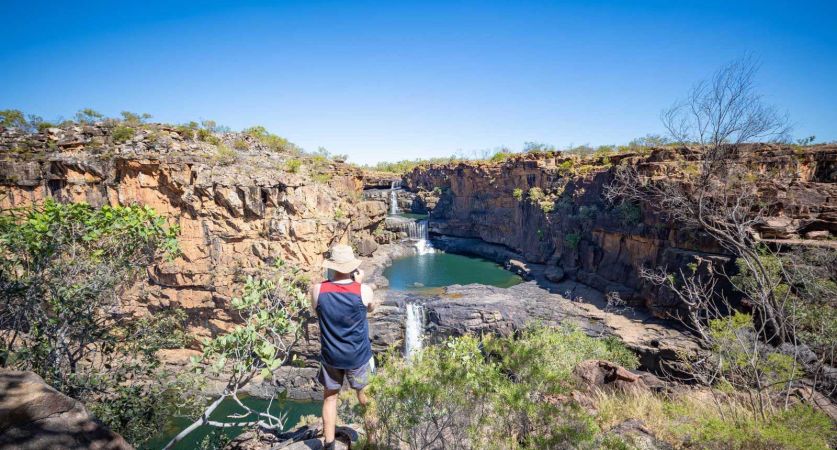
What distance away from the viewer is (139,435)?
210 inches

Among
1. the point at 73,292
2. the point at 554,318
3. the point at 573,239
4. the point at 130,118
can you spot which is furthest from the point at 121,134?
the point at 573,239

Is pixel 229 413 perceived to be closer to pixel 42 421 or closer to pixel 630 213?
pixel 42 421

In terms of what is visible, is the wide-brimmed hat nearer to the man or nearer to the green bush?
the man

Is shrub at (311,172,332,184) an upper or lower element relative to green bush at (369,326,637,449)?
upper

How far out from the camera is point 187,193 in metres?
17.1

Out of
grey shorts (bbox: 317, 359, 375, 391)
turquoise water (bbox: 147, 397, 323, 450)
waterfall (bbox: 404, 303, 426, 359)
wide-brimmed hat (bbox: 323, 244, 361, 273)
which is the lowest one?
turquoise water (bbox: 147, 397, 323, 450)

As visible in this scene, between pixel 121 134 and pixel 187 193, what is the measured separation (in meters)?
4.64

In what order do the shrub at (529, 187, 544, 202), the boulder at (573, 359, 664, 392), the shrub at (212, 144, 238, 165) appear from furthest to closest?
1. the shrub at (529, 187, 544, 202)
2. the shrub at (212, 144, 238, 165)
3. the boulder at (573, 359, 664, 392)

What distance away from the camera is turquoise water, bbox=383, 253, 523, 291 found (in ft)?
83.2

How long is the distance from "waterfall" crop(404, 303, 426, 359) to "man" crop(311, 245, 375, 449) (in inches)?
566

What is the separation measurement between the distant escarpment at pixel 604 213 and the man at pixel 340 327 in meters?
17.0

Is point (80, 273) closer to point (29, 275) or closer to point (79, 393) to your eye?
point (29, 275)

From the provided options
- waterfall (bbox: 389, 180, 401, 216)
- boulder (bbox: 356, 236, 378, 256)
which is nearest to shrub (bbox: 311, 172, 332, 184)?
boulder (bbox: 356, 236, 378, 256)

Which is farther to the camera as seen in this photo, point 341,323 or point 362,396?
point 362,396
